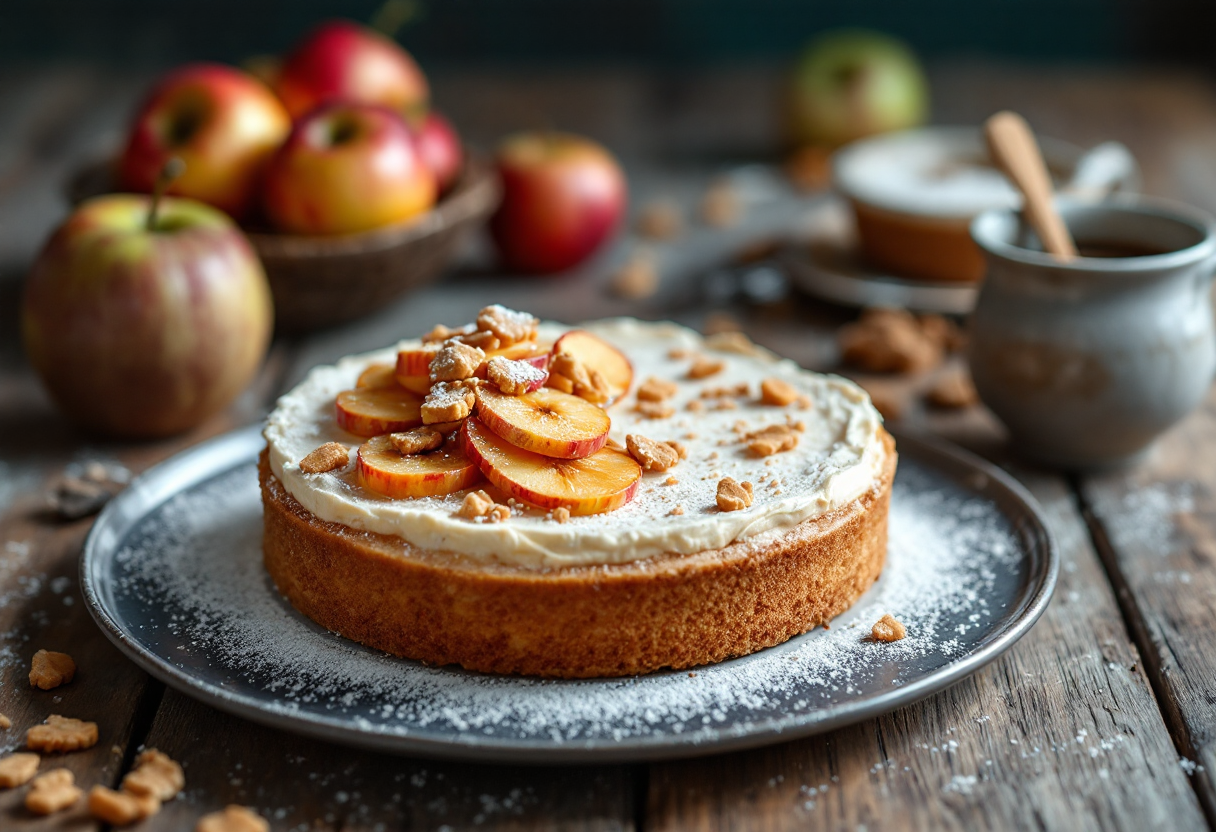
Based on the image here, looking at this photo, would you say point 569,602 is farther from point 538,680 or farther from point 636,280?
point 636,280

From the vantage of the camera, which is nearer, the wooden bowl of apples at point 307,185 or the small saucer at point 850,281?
the wooden bowl of apples at point 307,185

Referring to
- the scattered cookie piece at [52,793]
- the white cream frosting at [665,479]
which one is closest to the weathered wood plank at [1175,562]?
the white cream frosting at [665,479]

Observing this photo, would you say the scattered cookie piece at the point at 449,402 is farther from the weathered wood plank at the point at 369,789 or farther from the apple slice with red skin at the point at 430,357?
the weathered wood plank at the point at 369,789

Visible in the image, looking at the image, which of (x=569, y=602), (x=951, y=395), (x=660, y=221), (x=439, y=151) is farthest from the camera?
(x=660, y=221)

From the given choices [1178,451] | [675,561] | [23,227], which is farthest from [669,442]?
[23,227]

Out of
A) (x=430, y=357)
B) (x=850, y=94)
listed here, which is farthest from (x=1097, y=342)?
(x=850, y=94)

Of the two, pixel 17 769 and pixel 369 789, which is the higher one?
pixel 369 789

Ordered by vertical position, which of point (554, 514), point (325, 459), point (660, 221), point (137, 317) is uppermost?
point (554, 514)
